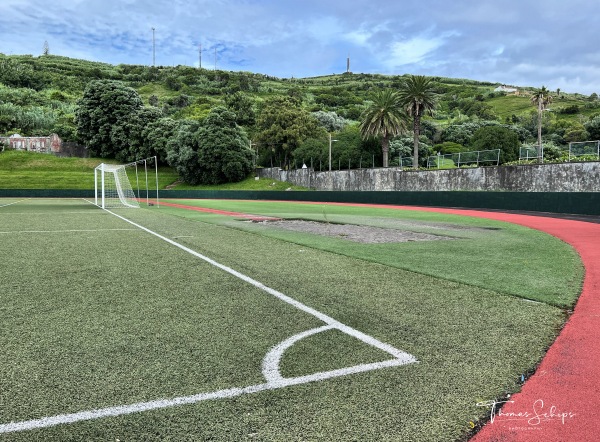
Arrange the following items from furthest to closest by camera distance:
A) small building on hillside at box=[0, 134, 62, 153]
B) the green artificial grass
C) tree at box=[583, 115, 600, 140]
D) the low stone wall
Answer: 1. small building on hillside at box=[0, 134, 62, 153]
2. tree at box=[583, 115, 600, 140]
3. the low stone wall
4. the green artificial grass

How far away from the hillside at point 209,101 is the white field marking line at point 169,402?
56.4 m

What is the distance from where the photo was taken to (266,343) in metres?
4.12

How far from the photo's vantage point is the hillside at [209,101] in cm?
9062

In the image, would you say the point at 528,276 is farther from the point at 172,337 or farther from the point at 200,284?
the point at 172,337

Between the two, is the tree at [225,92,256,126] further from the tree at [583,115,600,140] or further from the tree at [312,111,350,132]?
the tree at [583,115,600,140]

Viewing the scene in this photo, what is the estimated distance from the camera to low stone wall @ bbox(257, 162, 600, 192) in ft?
92.2

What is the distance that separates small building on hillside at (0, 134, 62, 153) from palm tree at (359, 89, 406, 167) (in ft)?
213

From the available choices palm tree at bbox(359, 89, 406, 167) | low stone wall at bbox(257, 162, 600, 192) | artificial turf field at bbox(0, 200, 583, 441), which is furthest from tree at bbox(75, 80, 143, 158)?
artificial turf field at bbox(0, 200, 583, 441)

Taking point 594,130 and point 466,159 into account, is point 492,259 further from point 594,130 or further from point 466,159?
point 594,130

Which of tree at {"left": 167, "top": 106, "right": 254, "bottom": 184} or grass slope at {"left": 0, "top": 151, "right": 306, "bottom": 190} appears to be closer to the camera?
grass slope at {"left": 0, "top": 151, "right": 306, "bottom": 190}

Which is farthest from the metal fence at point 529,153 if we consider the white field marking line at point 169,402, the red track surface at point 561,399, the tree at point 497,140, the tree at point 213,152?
the tree at point 213,152

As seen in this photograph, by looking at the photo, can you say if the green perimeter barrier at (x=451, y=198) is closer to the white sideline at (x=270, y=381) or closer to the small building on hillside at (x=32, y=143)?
the white sideline at (x=270, y=381)

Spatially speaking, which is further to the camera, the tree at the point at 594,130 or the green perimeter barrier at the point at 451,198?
the tree at the point at 594,130

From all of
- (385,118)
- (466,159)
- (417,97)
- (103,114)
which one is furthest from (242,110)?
(466,159)
